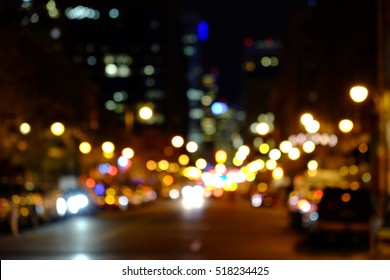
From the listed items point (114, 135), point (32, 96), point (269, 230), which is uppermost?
point (114, 135)

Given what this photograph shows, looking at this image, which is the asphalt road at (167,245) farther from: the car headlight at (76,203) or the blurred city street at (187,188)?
the car headlight at (76,203)

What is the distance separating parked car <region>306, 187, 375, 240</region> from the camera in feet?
96.5

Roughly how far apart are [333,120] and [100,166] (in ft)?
80.7

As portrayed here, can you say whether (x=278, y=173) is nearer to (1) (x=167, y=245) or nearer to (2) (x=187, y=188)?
(2) (x=187, y=188)

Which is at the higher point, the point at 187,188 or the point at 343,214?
the point at 187,188

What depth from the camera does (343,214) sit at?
97.3 ft

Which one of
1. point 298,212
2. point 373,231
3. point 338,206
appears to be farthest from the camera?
point 298,212

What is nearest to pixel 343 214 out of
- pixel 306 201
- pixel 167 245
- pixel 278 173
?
pixel 167 245

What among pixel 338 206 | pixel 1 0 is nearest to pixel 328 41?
pixel 1 0

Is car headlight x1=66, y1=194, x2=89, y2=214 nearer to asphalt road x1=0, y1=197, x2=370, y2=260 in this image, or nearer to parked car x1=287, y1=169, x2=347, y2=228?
asphalt road x1=0, y1=197, x2=370, y2=260

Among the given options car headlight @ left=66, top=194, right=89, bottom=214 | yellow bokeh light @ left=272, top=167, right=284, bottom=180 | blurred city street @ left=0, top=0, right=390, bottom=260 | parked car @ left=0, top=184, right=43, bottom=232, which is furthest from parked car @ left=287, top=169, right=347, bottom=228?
yellow bokeh light @ left=272, top=167, right=284, bottom=180

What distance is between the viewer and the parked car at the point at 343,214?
2941cm

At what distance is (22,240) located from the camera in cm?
3128
